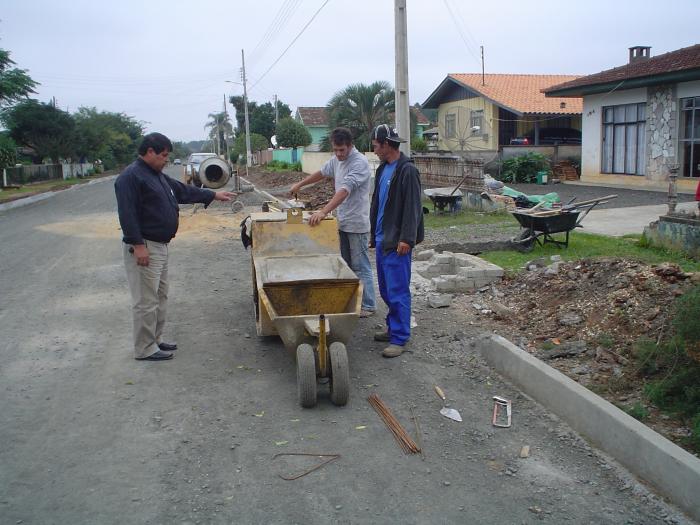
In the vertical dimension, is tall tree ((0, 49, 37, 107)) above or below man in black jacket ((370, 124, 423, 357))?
above

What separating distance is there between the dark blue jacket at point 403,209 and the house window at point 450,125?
97.8ft

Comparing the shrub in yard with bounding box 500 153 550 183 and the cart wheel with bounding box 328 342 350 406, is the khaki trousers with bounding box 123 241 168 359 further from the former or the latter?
the shrub in yard with bounding box 500 153 550 183

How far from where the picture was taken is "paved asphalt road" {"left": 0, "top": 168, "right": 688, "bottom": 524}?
343 centimetres

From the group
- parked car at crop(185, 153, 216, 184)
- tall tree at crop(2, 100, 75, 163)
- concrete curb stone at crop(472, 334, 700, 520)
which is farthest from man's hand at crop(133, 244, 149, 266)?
tall tree at crop(2, 100, 75, 163)

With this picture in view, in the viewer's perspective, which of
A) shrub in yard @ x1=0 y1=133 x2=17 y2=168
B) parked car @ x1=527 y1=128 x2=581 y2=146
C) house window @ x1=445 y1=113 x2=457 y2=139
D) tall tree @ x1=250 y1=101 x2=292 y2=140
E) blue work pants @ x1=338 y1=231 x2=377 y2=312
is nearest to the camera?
blue work pants @ x1=338 y1=231 x2=377 y2=312

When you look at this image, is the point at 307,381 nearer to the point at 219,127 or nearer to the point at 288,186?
the point at 288,186

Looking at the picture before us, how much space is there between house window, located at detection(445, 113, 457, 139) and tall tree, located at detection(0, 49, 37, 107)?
69.0 feet

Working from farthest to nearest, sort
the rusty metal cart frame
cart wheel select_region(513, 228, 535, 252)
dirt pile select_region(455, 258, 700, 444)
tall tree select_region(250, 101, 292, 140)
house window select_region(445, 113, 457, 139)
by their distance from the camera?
tall tree select_region(250, 101, 292, 140)
house window select_region(445, 113, 457, 139)
cart wheel select_region(513, 228, 535, 252)
the rusty metal cart frame
dirt pile select_region(455, 258, 700, 444)

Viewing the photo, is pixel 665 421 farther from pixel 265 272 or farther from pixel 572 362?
pixel 265 272

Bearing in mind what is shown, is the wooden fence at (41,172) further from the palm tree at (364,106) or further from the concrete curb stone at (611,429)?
the concrete curb stone at (611,429)

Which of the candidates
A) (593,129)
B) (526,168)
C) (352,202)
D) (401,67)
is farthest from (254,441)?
(526,168)

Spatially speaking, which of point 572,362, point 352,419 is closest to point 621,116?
point 572,362

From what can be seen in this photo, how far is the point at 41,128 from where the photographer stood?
4731 centimetres

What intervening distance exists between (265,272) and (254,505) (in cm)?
279
